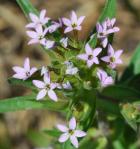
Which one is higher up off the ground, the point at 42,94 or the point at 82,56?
the point at 82,56

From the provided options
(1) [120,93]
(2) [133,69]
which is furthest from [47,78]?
(2) [133,69]

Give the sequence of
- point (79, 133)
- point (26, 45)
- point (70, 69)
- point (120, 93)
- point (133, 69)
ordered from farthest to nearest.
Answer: point (26, 45)
point (133, 69)
point (120, 93)
point (79, 133)
point (70, 69)

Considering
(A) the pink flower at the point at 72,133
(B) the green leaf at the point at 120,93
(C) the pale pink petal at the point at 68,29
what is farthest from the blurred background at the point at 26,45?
(C) the pale pink petal at the point at 68,29

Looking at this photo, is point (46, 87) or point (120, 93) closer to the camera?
point (46, 87)

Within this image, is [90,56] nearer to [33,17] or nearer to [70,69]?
[70,69]

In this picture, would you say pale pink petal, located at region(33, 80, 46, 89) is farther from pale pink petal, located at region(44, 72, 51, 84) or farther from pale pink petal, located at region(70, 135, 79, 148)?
pale pink petal, located at region(70, 135, 79, 148)

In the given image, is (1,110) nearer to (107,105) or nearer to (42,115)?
(107,105)

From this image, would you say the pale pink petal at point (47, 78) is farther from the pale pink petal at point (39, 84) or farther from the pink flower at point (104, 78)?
the pink flower at point (104, 78)
